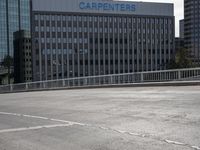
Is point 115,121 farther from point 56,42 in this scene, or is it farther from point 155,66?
point 155,66

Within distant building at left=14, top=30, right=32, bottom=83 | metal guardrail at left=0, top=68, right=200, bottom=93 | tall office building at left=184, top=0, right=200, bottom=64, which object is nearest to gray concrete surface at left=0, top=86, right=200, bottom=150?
metal guardrail at left=0, top=68, right=200, bottom=93

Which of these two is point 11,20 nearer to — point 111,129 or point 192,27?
point 192,27

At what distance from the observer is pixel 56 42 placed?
5714 inches

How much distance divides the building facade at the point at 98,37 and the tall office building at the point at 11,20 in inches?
854

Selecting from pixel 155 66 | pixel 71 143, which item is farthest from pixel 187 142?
pixel 155 66

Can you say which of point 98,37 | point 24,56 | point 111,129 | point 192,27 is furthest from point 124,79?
point 24,56

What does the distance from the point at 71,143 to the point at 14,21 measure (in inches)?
6420

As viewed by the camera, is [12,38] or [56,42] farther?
[12,38]

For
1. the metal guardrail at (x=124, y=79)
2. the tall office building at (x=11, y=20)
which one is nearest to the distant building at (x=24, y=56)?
the tall office building at (x=11, y=20)

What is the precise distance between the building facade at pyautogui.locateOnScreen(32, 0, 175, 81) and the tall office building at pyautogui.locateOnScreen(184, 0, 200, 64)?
1861cm

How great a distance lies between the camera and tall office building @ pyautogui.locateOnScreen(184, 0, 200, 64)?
421 ft

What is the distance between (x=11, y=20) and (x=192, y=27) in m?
71.7

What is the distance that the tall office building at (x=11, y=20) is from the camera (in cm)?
16400

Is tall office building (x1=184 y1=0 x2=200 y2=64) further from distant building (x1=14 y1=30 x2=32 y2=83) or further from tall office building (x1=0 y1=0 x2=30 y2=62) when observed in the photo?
tall office building (x1=0 y1=0 x2=30 y2=62)
